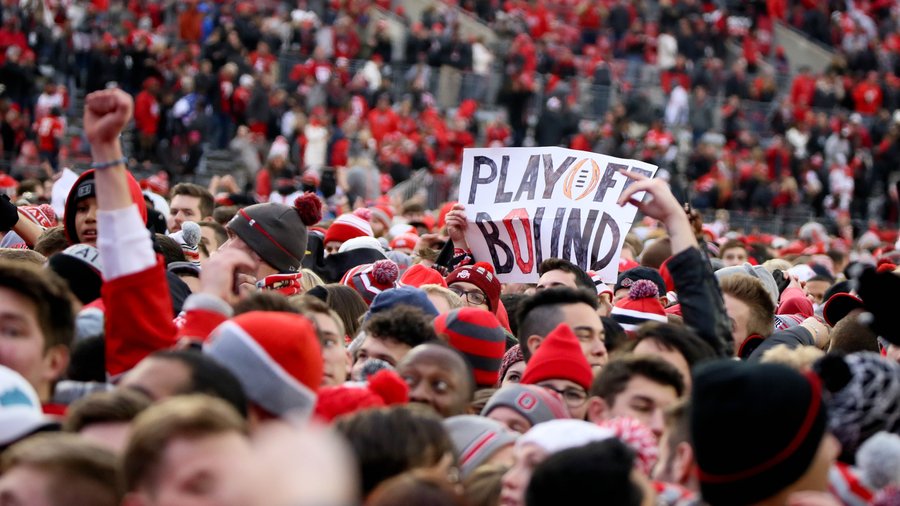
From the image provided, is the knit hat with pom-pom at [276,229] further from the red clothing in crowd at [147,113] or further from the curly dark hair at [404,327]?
the red clothing in crowd at [147,113]

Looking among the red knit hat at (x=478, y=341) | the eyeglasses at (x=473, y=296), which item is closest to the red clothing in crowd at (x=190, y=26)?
the eyeglasses at (x=473, y=296)

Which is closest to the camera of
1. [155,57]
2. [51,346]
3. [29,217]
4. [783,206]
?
[51,346]

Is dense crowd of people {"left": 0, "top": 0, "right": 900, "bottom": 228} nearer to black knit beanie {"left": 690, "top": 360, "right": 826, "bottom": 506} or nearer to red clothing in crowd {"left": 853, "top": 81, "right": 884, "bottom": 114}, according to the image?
red clothing in crowd {"left": 853, "top": 81, "right": 884, "bottom": 114}

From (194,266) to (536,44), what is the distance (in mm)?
27203

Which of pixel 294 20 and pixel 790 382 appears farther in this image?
pixel 294 20

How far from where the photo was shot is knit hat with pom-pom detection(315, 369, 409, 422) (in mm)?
4539

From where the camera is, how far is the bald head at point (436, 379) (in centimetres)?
514

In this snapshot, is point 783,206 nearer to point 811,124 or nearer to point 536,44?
point 811,124

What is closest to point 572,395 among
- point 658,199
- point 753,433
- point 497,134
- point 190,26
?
point 658,199

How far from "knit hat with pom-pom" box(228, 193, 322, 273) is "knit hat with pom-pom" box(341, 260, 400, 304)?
127 cm

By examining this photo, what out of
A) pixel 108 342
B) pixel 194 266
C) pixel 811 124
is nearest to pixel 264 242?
pixel 194 266

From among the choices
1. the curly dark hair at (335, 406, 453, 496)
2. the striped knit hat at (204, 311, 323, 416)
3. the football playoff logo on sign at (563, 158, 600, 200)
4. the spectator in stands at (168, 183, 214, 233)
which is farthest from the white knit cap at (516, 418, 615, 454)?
the spectator in stands at (168, 183, 214, 233)

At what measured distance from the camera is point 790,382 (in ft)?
13.0

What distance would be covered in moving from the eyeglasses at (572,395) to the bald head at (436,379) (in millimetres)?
549
